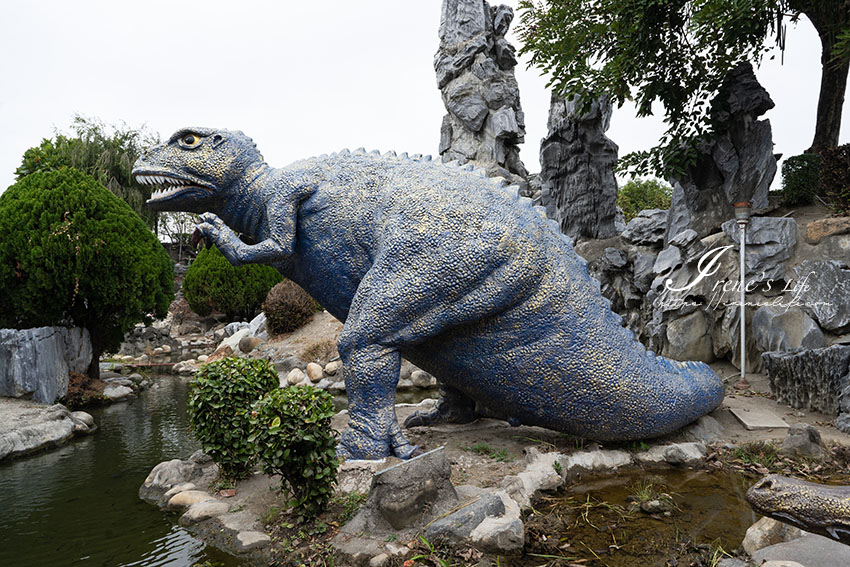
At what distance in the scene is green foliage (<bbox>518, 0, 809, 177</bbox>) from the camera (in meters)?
8.06

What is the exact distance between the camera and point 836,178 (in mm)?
7320

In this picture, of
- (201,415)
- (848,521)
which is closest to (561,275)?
(848,521)

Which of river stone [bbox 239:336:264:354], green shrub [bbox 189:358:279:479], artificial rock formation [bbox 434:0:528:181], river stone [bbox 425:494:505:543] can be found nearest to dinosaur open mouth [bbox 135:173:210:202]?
green shrub [bbox 189:358:279:479]

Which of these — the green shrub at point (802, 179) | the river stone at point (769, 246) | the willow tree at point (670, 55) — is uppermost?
the willow tree at point (670, 55)

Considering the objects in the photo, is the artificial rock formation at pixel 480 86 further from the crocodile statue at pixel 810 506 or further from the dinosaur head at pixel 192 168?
the crocodile statue at pixel 810 506

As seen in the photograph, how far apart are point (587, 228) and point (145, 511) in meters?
9.49

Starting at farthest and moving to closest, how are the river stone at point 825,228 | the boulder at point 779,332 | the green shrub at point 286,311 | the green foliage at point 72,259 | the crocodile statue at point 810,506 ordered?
1. the green shrub at point 286,311
2. the green foliage at point 72,259
3. the river stone at point 825,228
4. the boulder at point 779,332
5. the crocodile statue at point 810,506

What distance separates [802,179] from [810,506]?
748 cm

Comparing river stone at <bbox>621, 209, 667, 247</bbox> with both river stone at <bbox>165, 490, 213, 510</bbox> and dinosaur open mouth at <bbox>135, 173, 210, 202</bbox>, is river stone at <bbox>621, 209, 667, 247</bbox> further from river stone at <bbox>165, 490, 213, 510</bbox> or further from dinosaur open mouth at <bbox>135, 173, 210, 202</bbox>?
river stone at <bbox>165, 490, 213, 510</bbox>

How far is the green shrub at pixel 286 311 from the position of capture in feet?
41.4

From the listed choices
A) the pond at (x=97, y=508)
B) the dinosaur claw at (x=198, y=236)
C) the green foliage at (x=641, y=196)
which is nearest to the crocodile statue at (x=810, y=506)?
the pond at (x=97, y=508)

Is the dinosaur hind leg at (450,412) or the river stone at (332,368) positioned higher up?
the dinosaur hind leg at (450,412)

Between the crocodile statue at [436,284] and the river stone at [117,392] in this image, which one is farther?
the river stone at [117,392]

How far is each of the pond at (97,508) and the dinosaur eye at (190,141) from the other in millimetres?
2494
